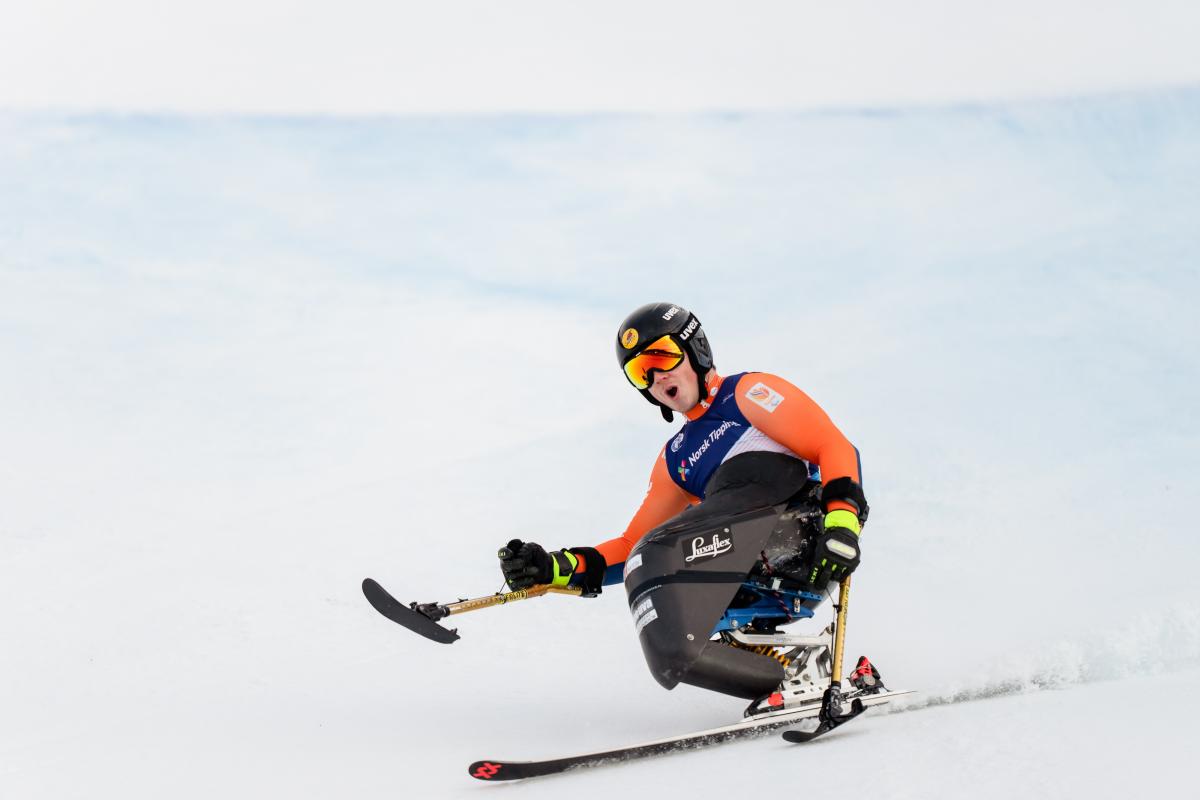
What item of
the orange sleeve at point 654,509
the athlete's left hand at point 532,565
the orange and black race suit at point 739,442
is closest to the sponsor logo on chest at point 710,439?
the orange and black race suit at point 739,442

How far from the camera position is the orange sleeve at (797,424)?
4875 millimetres

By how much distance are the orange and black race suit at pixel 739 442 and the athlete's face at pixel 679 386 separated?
0.07 meters

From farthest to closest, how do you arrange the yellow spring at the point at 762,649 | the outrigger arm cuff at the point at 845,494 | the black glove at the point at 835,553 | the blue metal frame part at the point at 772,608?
1. the blue metal frame part at the point at 772,608
2. the yellow spring at the point at 762,649
3. the outrigger arm cuff at the point at 845,494
4. the black glove at the point at 835,553

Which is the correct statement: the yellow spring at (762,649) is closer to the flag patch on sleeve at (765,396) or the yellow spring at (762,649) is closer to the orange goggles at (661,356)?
the flag patch on sleeve at (765,396)

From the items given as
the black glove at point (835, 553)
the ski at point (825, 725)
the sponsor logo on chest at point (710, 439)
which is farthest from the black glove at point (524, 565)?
the ski at point (825, 725)

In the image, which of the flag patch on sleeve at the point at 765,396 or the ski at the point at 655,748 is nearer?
the ski at the point at 655,748

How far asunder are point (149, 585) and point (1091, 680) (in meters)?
5.34

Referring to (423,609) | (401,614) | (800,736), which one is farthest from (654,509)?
(800,736)

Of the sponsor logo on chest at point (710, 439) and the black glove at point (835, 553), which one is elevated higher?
the sponsor logo on chest at point (710, 439)

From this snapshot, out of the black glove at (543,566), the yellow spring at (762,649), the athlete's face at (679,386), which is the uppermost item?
the athlete's face at (679,386)

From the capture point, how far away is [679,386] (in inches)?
206

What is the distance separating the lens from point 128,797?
414cm

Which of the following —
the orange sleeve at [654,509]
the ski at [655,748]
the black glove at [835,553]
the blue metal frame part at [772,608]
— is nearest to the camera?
the ski at [655,748]

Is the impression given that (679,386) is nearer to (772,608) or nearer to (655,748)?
(772,608)
